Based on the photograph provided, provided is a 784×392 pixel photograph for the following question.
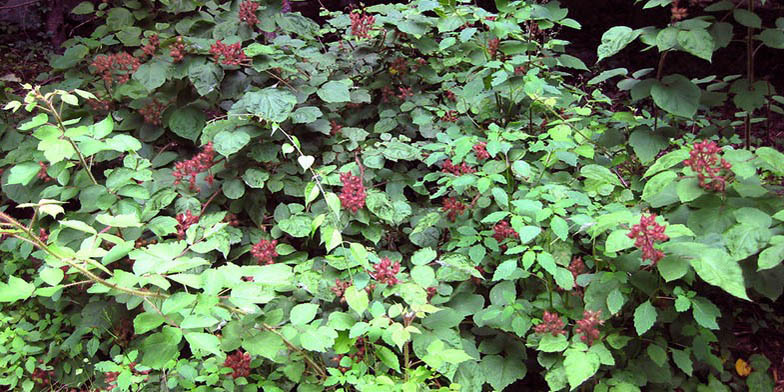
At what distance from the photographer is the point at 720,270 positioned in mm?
1543

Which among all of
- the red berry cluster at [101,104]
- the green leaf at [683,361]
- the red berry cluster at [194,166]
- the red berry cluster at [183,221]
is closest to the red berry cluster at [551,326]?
the green leaf at [683,361]

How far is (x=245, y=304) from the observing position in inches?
63.1

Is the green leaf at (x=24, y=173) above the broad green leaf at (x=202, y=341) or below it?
below

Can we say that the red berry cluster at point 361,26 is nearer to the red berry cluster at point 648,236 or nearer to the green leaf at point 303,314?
the green leaf at point 303,314

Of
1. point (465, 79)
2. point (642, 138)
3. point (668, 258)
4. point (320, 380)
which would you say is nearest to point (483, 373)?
point (320, 380)

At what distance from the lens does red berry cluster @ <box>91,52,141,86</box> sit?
279 centimetres

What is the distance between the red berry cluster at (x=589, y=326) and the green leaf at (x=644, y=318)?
12cm

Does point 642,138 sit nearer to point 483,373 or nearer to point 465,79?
point 465,79

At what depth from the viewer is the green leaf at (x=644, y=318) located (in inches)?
68.1

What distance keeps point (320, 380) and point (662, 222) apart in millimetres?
1306

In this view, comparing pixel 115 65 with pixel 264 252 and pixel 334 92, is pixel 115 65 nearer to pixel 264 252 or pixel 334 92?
pixel 334 92

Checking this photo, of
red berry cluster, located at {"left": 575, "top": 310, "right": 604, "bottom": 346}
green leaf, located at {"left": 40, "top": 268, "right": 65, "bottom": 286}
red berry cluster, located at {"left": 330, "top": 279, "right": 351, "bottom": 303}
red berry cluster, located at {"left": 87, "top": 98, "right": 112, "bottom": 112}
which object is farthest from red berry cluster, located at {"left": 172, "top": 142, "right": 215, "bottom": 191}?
red berry cluster, located at {"left": 575, "top": 310, "right": 604, "bottom": 346}

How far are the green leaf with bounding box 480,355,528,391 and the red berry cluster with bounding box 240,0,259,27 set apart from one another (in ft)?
6.63

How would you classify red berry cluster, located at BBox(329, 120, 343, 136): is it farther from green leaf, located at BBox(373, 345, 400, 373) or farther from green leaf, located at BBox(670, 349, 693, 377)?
green leaf, located at BBox(670, 349, 693, 377)
